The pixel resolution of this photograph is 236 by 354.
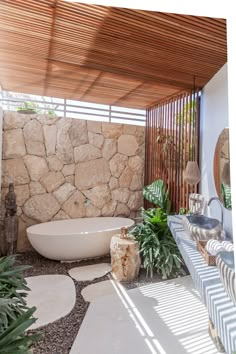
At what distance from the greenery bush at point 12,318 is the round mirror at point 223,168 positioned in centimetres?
198

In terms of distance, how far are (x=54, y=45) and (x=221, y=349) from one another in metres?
3.08

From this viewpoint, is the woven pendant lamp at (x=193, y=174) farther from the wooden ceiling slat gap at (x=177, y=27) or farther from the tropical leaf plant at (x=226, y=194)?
the wooden ceiling slat gap at (x=177, y=27)

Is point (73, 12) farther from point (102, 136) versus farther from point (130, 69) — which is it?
point (102, 136)

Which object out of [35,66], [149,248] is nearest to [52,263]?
[149,248]

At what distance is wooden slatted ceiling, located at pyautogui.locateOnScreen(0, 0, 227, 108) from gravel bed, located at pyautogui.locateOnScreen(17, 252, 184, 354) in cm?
229

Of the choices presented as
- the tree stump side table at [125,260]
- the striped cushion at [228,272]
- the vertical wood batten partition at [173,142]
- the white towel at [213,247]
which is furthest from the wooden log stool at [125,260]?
the striped cushion at [228,272]

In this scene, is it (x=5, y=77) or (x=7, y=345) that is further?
(x=5, y=77)

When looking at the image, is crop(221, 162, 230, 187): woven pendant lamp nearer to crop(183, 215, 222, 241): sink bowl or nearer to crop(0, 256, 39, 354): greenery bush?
crop(183, 215, 222, 241): sink bowl

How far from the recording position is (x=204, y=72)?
295cm

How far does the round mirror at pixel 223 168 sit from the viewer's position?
246 centimetres

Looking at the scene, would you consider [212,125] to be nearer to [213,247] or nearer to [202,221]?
[202,221]

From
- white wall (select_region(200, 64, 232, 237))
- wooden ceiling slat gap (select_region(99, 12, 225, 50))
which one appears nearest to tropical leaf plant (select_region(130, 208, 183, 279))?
white wall (select_region(200, 64, 232, 237))

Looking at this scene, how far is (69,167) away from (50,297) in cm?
232

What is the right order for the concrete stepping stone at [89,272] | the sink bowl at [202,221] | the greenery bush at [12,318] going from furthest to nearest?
the concrete stepping stone at [89,272]
the sink bowl at [202,221]
the greenery bush at [12,318]
